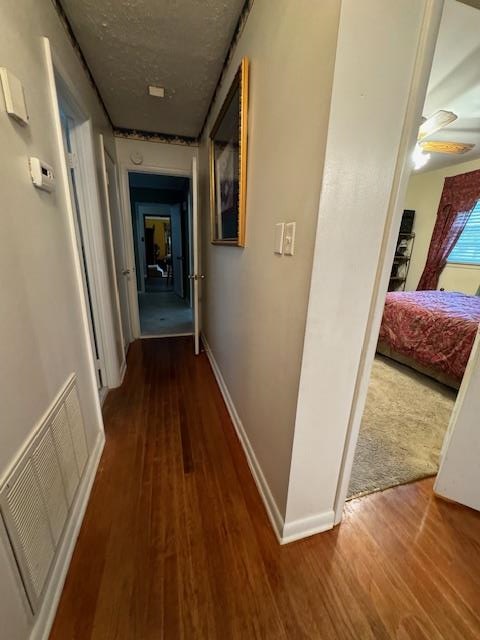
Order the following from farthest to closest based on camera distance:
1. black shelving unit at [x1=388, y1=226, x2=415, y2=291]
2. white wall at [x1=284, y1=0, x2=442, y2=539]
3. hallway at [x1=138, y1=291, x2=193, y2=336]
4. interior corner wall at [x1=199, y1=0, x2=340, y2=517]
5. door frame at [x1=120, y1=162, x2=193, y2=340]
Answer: black shelving unit at [x1=388, y1=226, x2=415, y2=291] < hallway at [x1=138, y1=291, x2=193, y2=336] < door frame at [x1=120, y1=162, x2=193, y2=340] < interior corner wall at [x1=199, y1=0, x2=340, y2=517] < white wall at [x1=284, y1=0, x2=442, y2=539]

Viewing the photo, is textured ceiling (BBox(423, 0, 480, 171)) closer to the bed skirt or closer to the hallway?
the bed skirt

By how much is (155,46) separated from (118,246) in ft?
5.52

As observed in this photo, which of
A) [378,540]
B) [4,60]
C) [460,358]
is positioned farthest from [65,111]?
[460,358]

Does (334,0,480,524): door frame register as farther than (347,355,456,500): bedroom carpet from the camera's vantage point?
No

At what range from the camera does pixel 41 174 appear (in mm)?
1021

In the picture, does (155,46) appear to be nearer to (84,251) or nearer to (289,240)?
(84,251)

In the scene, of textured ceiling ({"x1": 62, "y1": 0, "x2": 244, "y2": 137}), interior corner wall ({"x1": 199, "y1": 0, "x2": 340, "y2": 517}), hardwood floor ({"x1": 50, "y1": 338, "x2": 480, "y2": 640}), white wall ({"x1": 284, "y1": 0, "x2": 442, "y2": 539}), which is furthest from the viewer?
textured ceiling ({"x1": 62, "y1": 0, "x2": 244, "y2": 137})

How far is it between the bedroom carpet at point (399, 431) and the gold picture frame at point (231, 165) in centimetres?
151

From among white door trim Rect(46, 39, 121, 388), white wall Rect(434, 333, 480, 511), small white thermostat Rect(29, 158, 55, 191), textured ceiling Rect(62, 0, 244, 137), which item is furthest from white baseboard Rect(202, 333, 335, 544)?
textured ceiling Rect(62, 0, 244, 137)

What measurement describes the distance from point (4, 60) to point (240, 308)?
1.37 m

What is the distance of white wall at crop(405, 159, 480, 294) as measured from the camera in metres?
3.99

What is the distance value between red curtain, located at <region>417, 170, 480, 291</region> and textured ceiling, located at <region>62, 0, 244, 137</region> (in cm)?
397

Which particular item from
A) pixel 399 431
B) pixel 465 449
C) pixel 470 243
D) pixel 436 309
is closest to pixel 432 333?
pixel 436 309

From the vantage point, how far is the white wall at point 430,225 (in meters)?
3.99
